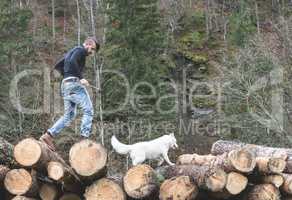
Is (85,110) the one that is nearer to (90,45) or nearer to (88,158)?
(90,45)

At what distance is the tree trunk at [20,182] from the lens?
7844mm

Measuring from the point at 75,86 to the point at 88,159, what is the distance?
2804 mm

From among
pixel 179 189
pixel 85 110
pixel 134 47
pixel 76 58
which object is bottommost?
pixel 179 189

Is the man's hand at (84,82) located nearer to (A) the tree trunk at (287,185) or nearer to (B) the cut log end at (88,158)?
(B) the cut log end at (88,158)

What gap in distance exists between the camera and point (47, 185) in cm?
820

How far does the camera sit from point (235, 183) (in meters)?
7.86

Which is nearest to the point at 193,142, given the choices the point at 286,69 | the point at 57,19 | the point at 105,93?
the point at 105,93

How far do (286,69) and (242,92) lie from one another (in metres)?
2.89

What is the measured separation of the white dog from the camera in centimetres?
Answer: 1131

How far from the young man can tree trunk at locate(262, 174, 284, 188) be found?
3429mm

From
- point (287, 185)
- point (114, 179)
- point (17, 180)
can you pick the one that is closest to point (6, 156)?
point (17, 180)

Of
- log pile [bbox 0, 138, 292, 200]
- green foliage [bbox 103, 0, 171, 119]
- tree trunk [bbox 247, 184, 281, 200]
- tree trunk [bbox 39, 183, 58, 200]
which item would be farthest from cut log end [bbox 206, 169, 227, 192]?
green foliage [bbox 103, 0, 171, 119]

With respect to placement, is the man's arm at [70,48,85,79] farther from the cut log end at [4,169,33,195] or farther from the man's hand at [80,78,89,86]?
the cut log end at [4,169,33,195]

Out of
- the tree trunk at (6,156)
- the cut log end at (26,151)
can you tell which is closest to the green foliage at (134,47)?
the tree trunk at (6,156)
